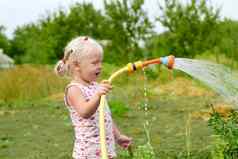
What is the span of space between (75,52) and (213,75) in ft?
2.48

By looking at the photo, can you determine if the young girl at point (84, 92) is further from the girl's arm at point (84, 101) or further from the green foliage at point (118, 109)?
the green foliage at point (118, 109)

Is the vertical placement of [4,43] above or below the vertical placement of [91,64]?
above

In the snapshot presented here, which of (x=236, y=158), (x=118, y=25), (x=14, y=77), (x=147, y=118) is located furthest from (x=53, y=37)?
(x=236, y=158)

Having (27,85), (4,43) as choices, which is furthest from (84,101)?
(4,43)

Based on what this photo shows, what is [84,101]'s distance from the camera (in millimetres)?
3426

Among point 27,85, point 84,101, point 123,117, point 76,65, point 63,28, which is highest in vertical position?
point 63,28

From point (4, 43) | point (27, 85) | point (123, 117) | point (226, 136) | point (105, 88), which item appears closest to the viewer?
point (105, 88)

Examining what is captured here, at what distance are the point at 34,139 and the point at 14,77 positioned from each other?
8.12 metres

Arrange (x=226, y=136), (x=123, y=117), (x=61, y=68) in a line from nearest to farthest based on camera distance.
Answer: (x=61, y=68), (x=226, y=136), (x=123, y=117)

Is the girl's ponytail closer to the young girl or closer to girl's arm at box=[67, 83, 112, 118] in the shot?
the young girl

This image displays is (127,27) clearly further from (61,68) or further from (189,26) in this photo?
(61,68)

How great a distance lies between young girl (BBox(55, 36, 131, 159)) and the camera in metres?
3.42

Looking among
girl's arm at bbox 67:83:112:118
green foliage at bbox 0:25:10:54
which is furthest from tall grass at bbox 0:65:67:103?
green foliage at bbox 0:25:10:54

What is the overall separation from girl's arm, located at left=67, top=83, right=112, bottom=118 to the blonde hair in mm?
133
